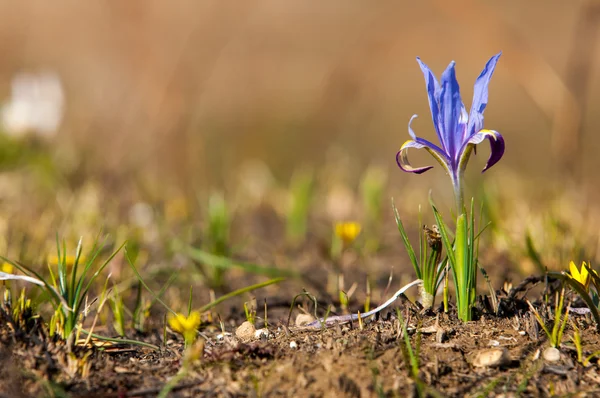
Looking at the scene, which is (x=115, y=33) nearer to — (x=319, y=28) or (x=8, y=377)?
(x=8, y=377)

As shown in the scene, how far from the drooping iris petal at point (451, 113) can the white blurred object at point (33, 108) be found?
3208 mm

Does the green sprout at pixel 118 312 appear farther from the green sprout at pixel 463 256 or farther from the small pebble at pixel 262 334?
the green sprout at pixel 463 256

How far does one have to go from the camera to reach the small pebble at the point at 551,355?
1.68 m

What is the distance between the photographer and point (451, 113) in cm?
176

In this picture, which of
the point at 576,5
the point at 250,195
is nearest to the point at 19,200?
the point at 250,195

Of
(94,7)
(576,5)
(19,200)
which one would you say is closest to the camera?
(19,200)

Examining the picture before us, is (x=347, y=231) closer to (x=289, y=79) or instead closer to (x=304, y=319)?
(x=304, y=319)

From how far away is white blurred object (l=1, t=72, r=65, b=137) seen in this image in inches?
166

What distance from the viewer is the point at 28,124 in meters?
4.22

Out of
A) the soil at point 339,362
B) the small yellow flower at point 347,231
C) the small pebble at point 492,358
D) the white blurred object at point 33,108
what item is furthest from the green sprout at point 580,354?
the white blurred object at point 33,108

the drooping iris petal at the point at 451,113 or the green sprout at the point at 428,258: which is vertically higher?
the drooping iris petal at the point at 451,113

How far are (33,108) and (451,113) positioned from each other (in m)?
3.26

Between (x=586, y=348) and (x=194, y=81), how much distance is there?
467 centimetres

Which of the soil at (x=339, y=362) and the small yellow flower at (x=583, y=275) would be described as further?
the small yellow flower at (x=583, y=275)
